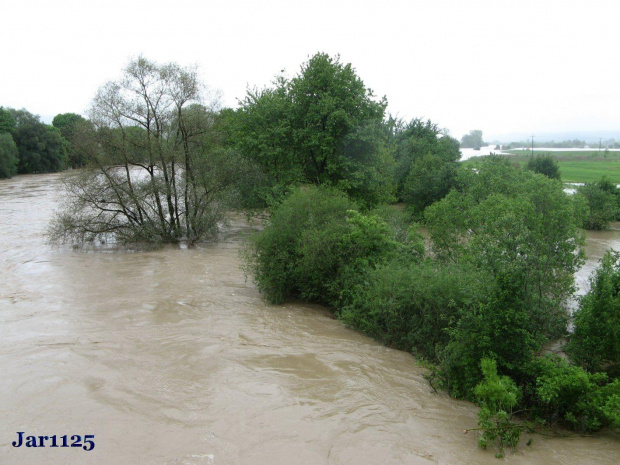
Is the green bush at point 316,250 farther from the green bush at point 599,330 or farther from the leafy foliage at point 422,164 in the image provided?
the leafy foliage at point 422,164

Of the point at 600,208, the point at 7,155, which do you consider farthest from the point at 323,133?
the point at 7,155

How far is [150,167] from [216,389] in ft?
59.8

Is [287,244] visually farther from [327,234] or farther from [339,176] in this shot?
[339,176]

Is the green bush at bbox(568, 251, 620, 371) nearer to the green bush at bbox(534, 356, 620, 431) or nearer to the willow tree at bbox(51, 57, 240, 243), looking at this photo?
the green bush at bbox(534, 356, 620, 431)

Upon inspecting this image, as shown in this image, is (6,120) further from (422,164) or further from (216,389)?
(216,389)

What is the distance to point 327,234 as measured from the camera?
45.7 ft

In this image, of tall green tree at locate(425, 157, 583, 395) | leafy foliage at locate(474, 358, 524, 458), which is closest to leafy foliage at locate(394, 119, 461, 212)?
tall green tree at locate(425, 157, 583, 395)

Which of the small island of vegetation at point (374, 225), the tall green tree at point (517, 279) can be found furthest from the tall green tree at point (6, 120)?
the tall green tree at point (517, 279)

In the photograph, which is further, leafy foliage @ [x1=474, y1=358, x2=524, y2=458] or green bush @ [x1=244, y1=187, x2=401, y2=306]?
green bush @ [x1=244, y1=187, x2=401, y2=306]

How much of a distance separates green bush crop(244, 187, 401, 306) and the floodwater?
2.72ft

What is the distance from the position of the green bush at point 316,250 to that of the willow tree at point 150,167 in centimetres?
1005

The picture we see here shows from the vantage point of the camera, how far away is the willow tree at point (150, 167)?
880 inches

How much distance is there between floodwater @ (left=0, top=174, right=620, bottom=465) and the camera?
20.6 ft

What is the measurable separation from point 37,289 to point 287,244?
9343mm
